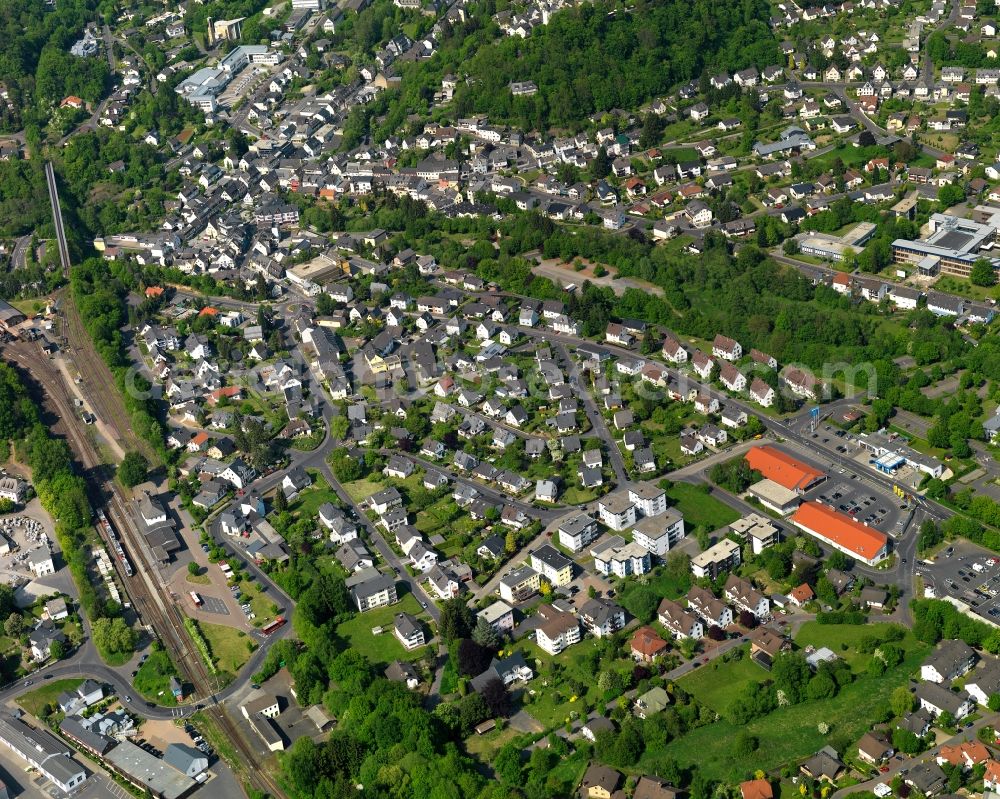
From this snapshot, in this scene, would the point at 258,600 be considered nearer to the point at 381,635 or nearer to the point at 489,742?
the point at 381,635

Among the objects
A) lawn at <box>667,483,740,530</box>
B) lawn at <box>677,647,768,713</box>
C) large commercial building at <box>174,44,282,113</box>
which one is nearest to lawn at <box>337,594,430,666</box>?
lawn at <box>677,647,768,713</box>

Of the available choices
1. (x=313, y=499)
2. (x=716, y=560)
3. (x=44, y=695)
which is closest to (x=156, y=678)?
(x=44, y=695)

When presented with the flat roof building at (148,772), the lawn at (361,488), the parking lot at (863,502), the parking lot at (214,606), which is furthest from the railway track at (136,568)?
the parking lot at (863,502)

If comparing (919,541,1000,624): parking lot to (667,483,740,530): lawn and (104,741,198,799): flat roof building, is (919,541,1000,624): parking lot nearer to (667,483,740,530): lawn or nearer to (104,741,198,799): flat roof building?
(667,483,740,530): lawn

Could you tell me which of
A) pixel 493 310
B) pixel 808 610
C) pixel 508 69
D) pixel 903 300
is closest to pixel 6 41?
pixel 508 69

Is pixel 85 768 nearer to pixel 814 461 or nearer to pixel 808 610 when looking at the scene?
pixel 808 610

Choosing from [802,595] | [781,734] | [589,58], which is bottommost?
[781,734]
